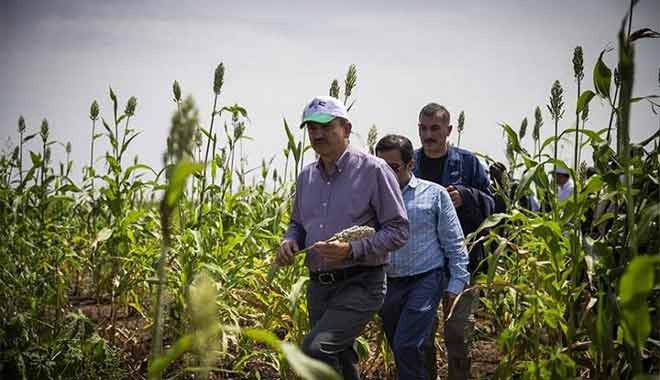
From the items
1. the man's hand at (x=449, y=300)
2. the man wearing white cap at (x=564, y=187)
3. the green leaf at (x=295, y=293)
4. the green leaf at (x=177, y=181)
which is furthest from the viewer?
the man wearing white cap at (x=564, y=187)

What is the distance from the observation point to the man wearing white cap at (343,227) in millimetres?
2521

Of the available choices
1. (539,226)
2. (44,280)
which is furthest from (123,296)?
(539,226)

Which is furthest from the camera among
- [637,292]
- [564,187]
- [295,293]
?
[564,187]

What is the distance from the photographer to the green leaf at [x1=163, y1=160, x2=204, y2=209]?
3.13 ft

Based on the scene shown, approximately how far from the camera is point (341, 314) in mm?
2518

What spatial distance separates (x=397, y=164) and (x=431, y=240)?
1.24 ft

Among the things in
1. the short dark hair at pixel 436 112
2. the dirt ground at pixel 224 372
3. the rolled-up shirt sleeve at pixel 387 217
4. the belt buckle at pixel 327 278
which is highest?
the short dark hair at pixel 436 112

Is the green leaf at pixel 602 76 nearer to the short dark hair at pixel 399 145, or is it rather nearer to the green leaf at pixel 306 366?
A: the short dark hair at pixel 399 145

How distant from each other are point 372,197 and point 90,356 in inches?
53.8

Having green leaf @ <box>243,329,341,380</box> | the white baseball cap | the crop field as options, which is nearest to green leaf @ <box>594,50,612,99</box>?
the crop field

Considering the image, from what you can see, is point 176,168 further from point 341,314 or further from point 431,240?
point 431,240

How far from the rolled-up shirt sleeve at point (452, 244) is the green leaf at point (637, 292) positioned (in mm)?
1650

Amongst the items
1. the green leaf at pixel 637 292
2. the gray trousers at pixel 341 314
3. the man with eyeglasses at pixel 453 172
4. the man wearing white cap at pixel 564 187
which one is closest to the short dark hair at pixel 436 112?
the man with eyeglasses at pixel 453 172

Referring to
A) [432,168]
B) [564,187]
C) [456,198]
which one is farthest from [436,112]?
[564,187]
